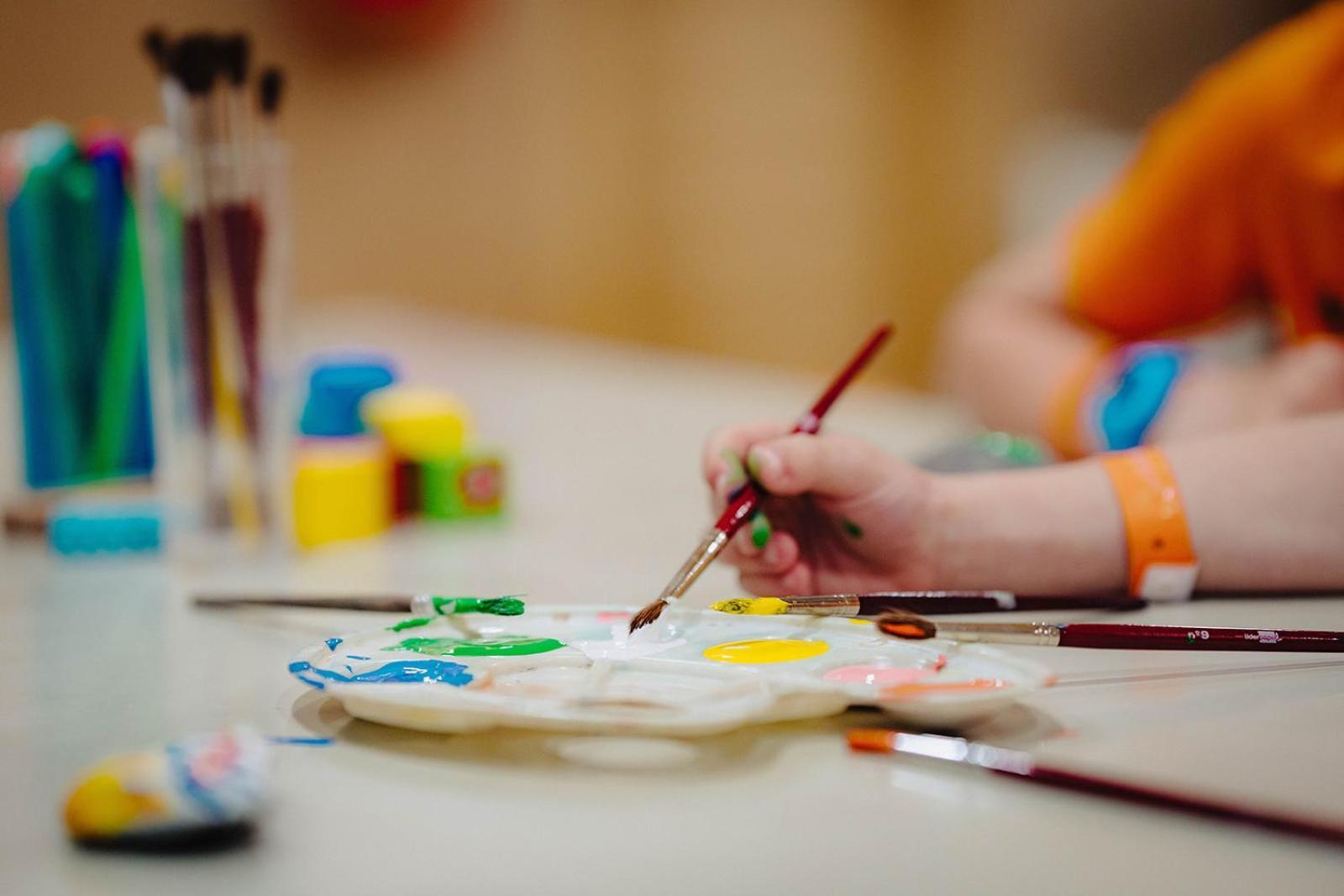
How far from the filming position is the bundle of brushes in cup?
750mm

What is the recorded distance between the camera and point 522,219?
3215mm

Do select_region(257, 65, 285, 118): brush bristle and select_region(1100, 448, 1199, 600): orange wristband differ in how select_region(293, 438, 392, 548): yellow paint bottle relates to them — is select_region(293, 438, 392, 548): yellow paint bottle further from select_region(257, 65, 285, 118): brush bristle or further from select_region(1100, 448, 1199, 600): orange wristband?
select_region(1100, 448, 1199, 600): orange wristband

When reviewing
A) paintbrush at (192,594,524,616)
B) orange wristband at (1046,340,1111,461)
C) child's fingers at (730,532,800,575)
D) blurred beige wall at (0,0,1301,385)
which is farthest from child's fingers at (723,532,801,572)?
blurred beige wall at (0,0,1301,385)

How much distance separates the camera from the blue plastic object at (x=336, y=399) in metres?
0.98

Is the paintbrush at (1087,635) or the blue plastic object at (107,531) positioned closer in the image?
the paintbrush at (1087,635)

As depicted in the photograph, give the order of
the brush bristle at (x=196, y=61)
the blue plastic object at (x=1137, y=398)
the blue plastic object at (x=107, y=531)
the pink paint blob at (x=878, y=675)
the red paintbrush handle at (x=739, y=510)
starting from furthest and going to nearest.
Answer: the blue plastic object at (x=1137, y=398) < the blue plastic object at (x=107, y=531) < the brush bristle at (x=196, y=61) < the red paintbrush handle at (x=739, y=510) < the pink paint blob at (x=878, y=675)

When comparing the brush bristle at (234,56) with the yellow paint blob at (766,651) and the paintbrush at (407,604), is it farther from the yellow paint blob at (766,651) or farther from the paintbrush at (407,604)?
the yellow paint blob at (766,651)

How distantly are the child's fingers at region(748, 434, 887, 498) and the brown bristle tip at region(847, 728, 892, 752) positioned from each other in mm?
169

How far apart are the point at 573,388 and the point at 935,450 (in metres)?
0.74

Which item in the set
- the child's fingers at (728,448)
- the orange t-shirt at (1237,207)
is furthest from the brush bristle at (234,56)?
the orange t-shirt at (1237,207)

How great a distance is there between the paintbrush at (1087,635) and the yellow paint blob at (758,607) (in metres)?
0.04


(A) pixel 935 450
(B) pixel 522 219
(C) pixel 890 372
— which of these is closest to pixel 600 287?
(B) pixel 522 219

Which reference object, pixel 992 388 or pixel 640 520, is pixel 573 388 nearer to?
pixel 992 388

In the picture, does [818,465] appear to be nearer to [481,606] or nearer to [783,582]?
[783,582]
